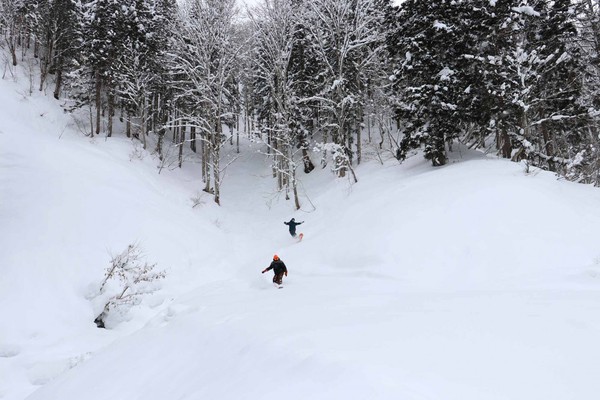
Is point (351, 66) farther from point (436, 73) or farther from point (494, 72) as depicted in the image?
point (494, 72)

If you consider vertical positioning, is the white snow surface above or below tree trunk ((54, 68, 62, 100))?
below

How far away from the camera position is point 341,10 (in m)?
23.8

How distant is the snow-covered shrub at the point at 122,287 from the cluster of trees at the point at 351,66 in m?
12.5

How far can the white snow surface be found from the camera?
397 centimetres

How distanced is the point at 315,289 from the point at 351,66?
22.3 metres

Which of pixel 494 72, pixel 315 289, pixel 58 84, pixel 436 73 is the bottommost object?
pixel 315 289

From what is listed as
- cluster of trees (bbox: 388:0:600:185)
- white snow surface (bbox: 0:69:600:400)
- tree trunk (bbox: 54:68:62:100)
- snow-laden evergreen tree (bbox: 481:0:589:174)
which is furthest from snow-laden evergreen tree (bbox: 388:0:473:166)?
tree trunk (bbox: 54:68:62:100)

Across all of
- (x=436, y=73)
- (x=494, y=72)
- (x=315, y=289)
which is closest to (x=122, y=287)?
(x=315, y=289)

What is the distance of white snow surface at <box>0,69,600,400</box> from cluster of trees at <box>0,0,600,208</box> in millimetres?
3450

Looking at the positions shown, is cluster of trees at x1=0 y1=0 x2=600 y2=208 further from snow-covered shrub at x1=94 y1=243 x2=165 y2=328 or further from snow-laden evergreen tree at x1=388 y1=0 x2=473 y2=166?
snow-covered shrub at x1=94 y1=243 x2=165 y2=328

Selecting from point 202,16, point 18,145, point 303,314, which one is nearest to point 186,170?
point 202,16

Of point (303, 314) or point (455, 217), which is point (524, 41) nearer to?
point (455, 217)

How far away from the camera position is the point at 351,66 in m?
27.6

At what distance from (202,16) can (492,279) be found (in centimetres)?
2483
